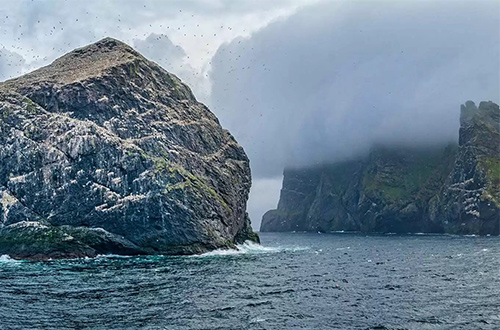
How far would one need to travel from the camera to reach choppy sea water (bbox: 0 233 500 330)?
41.4 m

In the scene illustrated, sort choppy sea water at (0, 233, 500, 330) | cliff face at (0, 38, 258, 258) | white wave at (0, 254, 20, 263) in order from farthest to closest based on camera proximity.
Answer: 1. cliff face at (0, 38, 258, 258)
2. white wave at (0, 254, 20, 263)
3. choppy sea water at (0, 233, 500, 330)

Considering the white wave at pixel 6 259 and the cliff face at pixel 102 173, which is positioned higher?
the cliff face at pixel 102 173

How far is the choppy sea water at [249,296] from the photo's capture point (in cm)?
4141

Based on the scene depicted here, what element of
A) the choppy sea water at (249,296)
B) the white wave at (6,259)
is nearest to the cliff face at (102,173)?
the white wave at (6,259)

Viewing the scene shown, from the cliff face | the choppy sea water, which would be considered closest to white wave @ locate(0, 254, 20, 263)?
the cliff face

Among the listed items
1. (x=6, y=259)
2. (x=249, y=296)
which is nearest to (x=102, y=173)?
(x=6, y=259)

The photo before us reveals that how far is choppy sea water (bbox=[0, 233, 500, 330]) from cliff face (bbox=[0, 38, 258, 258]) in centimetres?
2108

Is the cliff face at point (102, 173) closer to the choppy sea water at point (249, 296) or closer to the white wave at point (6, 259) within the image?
the white wave at point (6, 259)

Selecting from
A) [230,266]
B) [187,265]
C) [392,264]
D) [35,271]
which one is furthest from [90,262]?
[392,264]

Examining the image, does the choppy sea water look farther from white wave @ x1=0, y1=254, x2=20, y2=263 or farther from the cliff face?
the cliff face

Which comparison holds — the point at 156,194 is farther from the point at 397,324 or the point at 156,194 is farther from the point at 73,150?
the point at 397,324

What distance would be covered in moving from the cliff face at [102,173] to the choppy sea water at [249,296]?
69.2 feet

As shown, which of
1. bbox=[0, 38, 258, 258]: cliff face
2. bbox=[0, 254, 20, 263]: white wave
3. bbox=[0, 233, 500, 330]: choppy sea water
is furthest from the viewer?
bbox=[0, 38, 258, 258]: cliff face

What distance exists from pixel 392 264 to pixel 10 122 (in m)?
93.8
